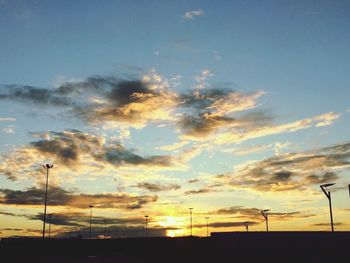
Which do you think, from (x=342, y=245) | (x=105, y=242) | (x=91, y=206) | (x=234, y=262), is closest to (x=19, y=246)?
(x=105, y=242)

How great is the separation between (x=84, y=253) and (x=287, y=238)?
61.8 metres

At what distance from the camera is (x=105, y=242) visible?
119250 millimetres

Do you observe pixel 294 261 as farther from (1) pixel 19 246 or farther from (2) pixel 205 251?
(1) pixel 19 246

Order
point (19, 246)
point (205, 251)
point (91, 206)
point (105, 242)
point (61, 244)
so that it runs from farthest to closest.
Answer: point (91, 206)
point (105, 242)
point (61, 244)
point (19, 246)
point (205, 251)

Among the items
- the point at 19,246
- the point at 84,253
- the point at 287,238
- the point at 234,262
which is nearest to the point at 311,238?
the point at 287,238

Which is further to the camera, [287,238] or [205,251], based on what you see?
[205,251]

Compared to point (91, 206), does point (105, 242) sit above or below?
below

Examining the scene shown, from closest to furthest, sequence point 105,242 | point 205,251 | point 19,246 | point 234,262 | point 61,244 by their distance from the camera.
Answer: point 234,262 < point 205,251 < point 19,246 < point 61,244 < point 105,242

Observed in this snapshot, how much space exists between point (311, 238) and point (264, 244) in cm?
763

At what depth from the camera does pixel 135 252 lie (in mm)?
106688

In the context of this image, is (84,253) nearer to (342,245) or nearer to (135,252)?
(135,252)

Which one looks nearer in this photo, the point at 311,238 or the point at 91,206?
the point at 311,238

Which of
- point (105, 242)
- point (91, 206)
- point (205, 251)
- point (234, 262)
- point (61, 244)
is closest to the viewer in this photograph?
point (234, 262)

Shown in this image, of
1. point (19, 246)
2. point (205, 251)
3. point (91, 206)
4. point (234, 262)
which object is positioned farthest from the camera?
point (91, 206)
